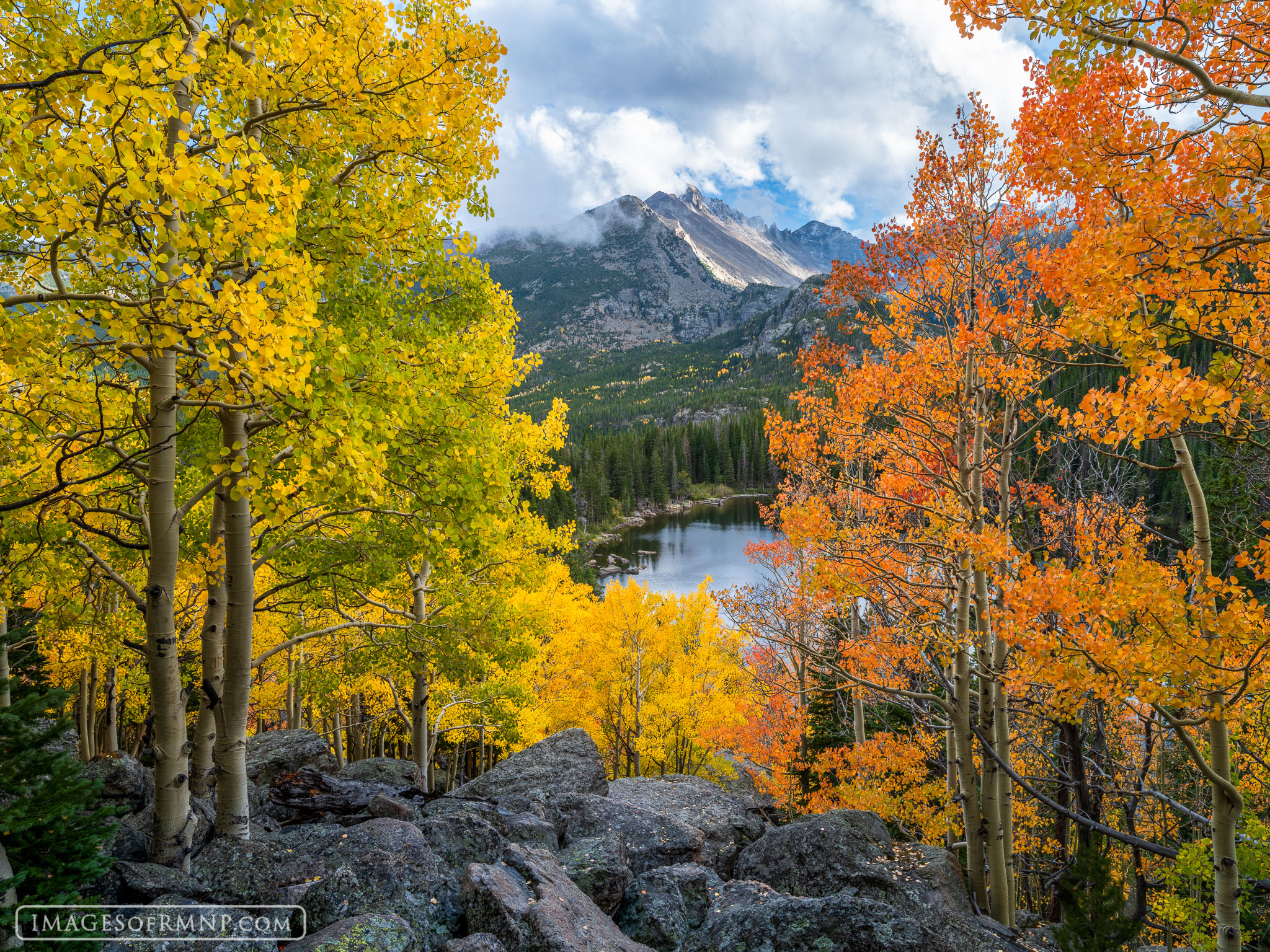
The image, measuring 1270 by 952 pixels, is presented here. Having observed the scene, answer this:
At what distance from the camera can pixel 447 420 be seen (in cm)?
556

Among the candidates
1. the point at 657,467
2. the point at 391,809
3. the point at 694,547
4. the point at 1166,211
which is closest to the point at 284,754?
the point at 391,809

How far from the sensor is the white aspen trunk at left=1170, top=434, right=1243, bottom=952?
198 inches

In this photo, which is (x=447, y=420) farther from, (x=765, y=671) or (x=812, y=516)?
(x=765, y=671)

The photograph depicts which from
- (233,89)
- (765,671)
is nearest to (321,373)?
(233,89)

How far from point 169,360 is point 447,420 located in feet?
7.32

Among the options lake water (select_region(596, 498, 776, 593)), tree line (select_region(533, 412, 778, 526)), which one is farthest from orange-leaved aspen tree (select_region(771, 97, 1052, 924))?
tree line (select_region(533, 412, 778, 526))

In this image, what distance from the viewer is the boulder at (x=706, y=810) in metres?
10.5

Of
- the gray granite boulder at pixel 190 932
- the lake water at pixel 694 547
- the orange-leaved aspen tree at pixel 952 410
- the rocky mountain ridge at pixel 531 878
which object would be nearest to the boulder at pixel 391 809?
the rocky mountain ridge at pixel 531 878

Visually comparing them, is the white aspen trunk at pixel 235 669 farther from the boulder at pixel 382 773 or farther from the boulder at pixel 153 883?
the boulder at pixel 382 773

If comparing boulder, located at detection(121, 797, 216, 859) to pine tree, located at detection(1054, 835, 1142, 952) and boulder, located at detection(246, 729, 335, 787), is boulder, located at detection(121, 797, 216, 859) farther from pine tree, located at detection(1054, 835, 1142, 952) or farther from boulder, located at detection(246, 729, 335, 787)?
pine tree, located at detection(1054, 835, 1142, 952)

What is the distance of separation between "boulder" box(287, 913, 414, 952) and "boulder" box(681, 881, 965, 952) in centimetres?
252

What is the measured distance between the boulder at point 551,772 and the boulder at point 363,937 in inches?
306

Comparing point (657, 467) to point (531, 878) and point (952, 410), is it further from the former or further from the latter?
point (531, 878)

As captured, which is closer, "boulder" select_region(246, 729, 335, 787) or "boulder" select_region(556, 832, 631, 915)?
"boulder" select_region(556, 832, 631, 915)
